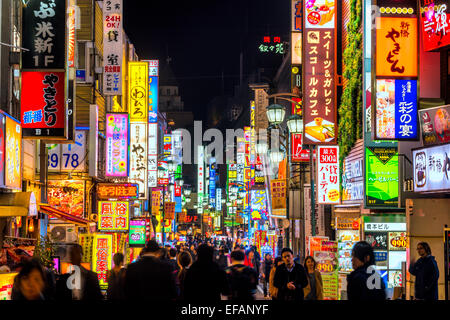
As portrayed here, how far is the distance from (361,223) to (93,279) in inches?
415

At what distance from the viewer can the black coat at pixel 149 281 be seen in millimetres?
8461

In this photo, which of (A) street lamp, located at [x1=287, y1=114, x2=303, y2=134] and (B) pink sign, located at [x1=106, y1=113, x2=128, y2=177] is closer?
(A) street lamp, located at [x1=287, y1=114, x2=303, y2=134]

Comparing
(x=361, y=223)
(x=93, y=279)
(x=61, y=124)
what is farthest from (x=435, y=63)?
(x=93, y=279)

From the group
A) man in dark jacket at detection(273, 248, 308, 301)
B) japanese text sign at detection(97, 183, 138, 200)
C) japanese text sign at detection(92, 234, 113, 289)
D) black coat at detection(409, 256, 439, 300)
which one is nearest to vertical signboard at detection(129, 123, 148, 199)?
japanese text sign at detection(97, 183, 138, 200)

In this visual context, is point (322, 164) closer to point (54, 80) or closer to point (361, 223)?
point (361, 223)

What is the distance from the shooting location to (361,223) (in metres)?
18.1

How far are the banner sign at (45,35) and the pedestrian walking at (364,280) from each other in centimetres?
1218

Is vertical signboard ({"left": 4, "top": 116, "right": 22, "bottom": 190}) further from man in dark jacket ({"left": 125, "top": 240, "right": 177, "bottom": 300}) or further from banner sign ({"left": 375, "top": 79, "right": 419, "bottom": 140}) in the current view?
man in dark jacket ({"left": 125, "top": 240, "right": 177, "bottom": 300})

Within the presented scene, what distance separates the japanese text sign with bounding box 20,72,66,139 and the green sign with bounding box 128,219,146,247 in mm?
17461

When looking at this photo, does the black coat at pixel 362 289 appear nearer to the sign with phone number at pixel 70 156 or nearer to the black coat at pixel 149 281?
the black coat at pixel 149 281

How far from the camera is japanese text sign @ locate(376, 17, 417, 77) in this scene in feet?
52.5

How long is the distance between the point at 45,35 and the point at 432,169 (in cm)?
1065

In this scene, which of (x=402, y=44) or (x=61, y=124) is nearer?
(x=402, y=44)
